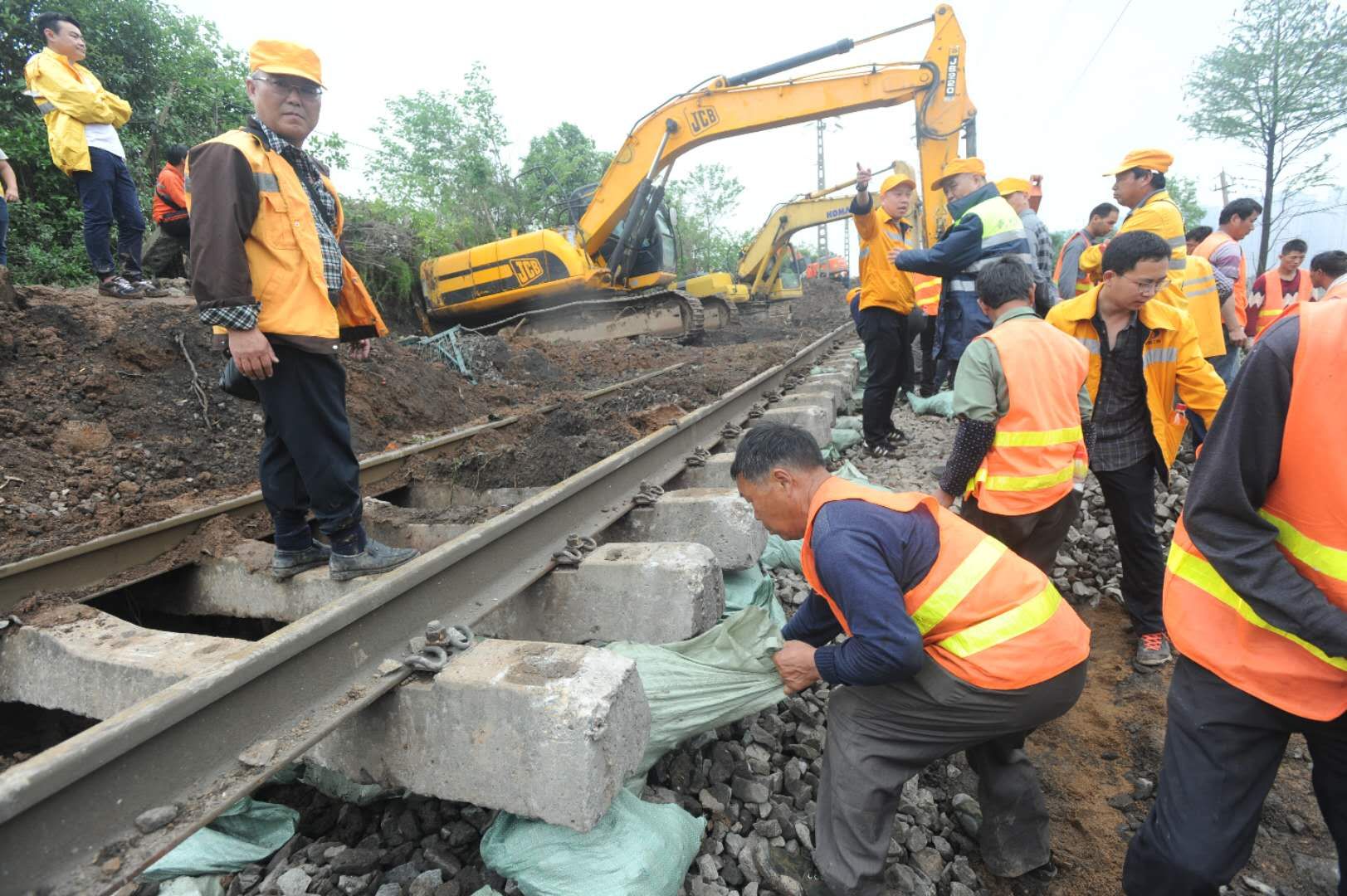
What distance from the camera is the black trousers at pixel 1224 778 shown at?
1366 millimetres

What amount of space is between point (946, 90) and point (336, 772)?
30.6ft

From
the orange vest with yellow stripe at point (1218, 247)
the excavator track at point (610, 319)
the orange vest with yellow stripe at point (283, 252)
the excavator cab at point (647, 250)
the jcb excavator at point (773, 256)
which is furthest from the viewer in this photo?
the jcb excavator at point (773, 256)

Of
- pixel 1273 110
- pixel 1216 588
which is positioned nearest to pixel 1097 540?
pixel 1216 588

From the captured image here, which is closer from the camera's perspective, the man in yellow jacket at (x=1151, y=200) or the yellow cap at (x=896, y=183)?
the man in yellow jacket at (x=1151, y=200)

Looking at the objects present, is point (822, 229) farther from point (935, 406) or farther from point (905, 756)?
point (905, 756)

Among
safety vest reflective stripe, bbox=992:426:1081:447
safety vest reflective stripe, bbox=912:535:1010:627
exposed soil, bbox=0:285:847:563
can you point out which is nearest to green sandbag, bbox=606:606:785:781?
safety vest reflective stripe, bbox=912:535:1010:627

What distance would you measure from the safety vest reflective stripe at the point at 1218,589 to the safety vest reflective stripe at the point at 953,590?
387 mm

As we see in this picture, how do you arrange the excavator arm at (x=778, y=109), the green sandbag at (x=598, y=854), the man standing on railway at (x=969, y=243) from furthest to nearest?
1. the excavator arm at (x=778, y=109)
2. the man standing on railway at (x=969, y=243)
3. the green sandbag at (x=598, y=854)

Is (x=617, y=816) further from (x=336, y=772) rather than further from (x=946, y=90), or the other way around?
(x=946, y=90)


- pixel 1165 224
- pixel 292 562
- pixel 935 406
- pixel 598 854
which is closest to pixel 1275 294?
Answer: pixel 935 406

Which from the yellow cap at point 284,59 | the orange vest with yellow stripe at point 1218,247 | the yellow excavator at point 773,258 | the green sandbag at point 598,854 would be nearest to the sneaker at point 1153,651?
the green sandbag at point 598,854

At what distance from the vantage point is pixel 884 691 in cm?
179

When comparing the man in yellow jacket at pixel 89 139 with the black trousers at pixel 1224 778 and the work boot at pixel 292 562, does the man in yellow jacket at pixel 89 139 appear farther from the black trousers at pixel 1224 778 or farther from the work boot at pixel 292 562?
the black trousers at pixel 1224 778

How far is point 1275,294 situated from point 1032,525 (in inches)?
265
